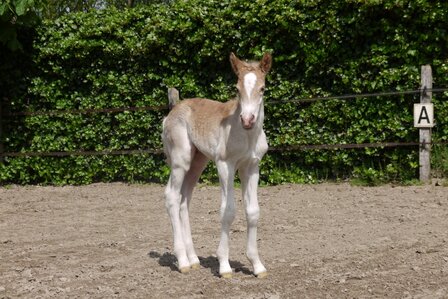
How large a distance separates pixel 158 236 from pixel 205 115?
2.36 m

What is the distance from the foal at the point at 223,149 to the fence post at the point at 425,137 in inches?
210

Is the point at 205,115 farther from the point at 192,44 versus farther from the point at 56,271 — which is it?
the point at 192,44

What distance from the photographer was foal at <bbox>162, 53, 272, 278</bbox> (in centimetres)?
505

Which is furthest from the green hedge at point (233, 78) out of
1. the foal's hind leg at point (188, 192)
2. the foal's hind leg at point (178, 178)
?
the foal's hind leg at point (178, 178)

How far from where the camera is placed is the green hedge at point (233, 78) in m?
10.4

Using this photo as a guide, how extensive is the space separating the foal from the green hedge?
5.16m

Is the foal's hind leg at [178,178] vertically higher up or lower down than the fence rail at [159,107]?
lower down

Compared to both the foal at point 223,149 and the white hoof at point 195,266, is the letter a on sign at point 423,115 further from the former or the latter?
the white hoof at point 195,266

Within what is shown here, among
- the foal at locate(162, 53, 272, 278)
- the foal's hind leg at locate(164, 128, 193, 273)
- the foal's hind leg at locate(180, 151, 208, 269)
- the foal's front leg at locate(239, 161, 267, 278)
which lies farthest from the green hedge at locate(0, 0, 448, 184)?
the foal's front leg at locate(239, 161, 267, 278)

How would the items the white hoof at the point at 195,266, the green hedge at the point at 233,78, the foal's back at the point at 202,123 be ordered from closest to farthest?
1. the foal's back at the point at 202,123
2. the white hoof at the point at 195,266
3. the green hedge at the point at 233,78

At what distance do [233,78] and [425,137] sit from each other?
355cm

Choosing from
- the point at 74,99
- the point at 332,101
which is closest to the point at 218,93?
the point at 332,101

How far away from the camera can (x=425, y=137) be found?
33.6 feet

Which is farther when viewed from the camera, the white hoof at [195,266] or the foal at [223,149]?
the white hoof at [195,266]
